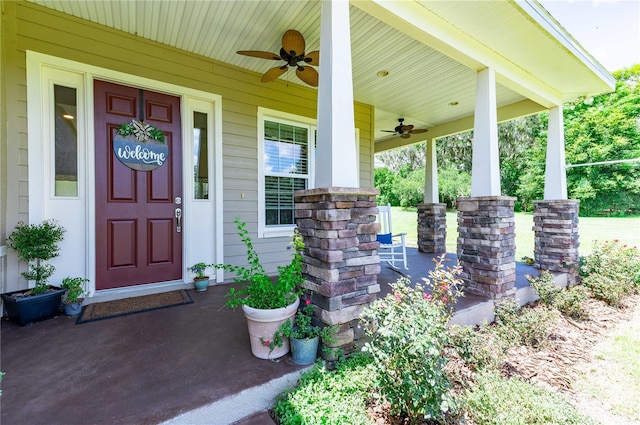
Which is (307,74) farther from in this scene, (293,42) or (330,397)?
(330,397)

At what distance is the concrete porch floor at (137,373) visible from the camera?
134 centimetres

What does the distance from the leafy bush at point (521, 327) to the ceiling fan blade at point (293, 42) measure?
10.7 ft

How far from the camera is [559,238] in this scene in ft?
12.8

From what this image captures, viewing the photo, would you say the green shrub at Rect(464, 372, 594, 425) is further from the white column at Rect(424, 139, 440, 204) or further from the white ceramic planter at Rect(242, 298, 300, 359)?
the white column at Rect(424, 139, 440, 204)

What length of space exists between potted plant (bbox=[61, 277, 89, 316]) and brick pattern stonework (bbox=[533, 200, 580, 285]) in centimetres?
563

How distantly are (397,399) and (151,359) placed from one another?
1523 millimetres

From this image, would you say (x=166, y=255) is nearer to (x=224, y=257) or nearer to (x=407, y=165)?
(x=224, y=257)

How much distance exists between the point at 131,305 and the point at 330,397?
2.21m

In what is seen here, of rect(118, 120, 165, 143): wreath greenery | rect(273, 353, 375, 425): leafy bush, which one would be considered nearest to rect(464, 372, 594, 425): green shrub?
rect(273, 353, 375, 425): leafy bush

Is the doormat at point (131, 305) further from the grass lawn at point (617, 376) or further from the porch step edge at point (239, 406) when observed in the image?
the grass lawn at point (617, 376)

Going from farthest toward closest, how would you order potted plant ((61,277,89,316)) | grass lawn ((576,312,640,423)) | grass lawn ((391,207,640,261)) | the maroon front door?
grass lawn ((391,207,640,261)), the maroon front door, potted plant ((61,277,89,316)), grass lawn ((576,312,640,423))

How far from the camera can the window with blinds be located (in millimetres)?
3916

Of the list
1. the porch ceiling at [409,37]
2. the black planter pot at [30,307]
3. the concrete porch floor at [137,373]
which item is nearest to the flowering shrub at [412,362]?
the concrete porch floor at [137,373]

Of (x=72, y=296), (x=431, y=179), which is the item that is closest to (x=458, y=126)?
(x=431, y=179)
